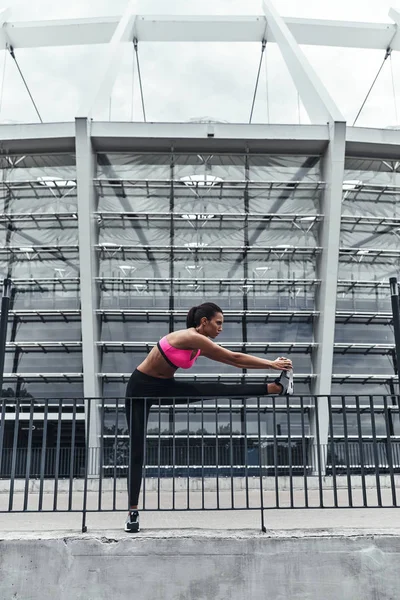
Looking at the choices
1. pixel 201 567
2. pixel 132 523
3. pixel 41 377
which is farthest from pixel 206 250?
pixel 201 567

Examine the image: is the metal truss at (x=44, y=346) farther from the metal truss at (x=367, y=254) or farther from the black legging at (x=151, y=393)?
the black legging at (x=151, y=393)

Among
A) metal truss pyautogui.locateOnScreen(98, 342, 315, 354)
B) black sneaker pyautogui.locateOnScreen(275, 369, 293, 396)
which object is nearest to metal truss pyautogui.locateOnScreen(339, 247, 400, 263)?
metal truss pyautogui.locateOnScreen(98, 342, 315, 354)

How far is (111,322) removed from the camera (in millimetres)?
22719

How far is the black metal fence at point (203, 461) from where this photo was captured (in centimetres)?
470

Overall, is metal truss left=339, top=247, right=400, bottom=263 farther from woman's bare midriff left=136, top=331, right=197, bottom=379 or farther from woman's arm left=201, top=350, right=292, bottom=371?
woman's bare midriff left=136, top=331, right=197, bottom=379

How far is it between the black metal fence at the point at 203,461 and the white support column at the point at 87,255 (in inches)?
82.1

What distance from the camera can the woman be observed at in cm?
445

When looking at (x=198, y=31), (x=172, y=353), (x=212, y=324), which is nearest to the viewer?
(x=172, y=353)

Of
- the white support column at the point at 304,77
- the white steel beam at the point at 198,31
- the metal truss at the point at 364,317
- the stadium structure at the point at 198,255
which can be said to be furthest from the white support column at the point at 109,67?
the metal truss at the point at 364,317

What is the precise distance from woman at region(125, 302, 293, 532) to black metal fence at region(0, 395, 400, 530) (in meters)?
0.16

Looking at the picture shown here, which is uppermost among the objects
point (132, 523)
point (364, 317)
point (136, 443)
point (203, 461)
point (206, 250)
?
point (206, 250)

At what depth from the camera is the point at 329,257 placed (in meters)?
21.5

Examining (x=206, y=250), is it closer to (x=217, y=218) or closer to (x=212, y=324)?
(x=217, y=218)

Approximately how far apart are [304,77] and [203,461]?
20256 millimetres
